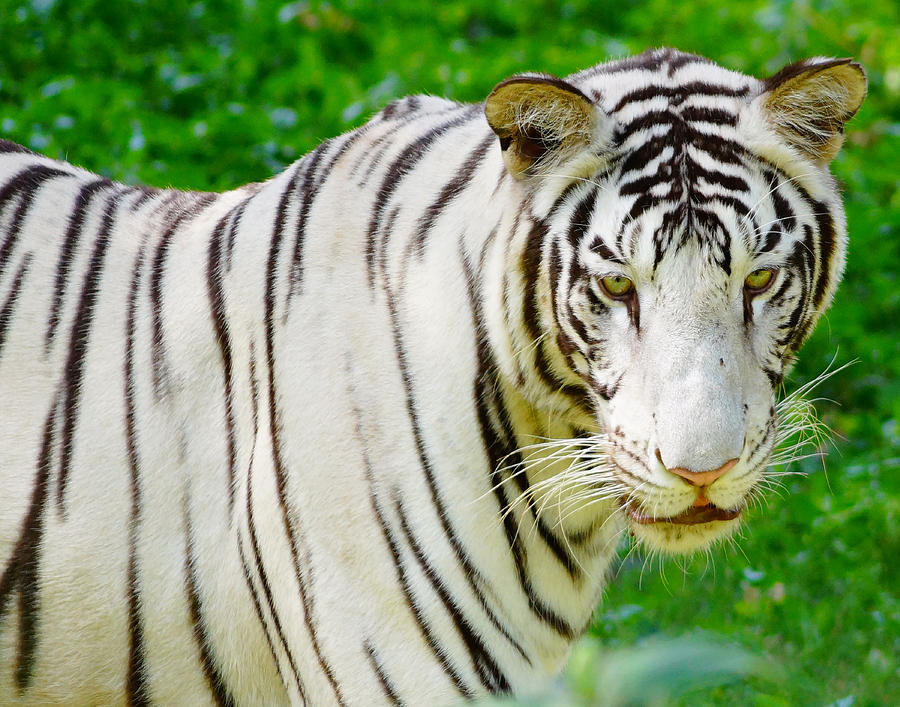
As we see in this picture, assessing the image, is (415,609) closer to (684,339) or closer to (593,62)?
(684,339)

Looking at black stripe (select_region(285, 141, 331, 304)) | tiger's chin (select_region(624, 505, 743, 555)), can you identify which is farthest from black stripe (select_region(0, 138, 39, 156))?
tiger's chin (select_region(624, 505, 743, 555))

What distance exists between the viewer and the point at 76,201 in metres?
2.62

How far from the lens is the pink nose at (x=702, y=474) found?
195 centimetres

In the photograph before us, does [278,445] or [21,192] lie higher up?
[21,192]

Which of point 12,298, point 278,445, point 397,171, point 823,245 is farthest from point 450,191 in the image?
point 12,298

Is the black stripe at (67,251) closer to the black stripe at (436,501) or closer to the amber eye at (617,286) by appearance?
the black stripe at (436,501)

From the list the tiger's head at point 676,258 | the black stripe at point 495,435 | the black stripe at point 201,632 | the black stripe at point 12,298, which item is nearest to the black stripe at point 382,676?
the black stripe at point 495,435

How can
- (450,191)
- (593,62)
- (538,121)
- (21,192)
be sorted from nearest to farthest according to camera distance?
(538,121) → (450,191) → (21,192) → (593,62)

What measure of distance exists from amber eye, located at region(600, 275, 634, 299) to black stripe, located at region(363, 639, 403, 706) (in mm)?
719

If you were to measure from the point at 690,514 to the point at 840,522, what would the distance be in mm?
2427

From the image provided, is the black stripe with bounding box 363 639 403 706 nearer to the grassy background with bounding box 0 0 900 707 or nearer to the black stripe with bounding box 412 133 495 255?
the black stripe with bounding box 412 133 495 255

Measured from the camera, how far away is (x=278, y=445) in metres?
2.21

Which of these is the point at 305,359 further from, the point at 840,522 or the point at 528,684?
the point at 840,522

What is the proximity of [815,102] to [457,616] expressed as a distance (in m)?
1.07
